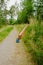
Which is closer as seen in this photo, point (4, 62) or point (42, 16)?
point (42, 16)

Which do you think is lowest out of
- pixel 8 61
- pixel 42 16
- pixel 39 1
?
pixel 8 61

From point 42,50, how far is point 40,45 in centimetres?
29

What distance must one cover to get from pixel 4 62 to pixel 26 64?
2.81 feet

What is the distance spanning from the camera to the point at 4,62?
8250 millimetres

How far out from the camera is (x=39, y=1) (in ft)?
20.4

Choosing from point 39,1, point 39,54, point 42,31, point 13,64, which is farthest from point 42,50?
point 39,1

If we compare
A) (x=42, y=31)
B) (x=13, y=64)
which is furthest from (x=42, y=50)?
(x=13, y=64)

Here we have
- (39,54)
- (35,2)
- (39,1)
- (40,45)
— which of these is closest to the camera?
(39,1)

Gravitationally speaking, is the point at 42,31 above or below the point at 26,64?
above

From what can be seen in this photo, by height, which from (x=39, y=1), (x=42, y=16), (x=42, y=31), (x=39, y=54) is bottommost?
(x=39, y=54)

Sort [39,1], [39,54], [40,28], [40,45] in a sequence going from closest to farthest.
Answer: [39,1], [39,54], [40,45], [40,28]

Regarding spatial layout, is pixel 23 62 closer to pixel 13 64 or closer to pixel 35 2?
pixel 13 64

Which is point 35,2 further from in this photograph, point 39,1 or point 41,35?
point 41,35

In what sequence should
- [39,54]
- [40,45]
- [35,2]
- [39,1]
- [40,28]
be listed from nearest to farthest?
1. [39,1]
2. [35,2]
3. [39,54]
4. [40,45]
5. [40,28]
